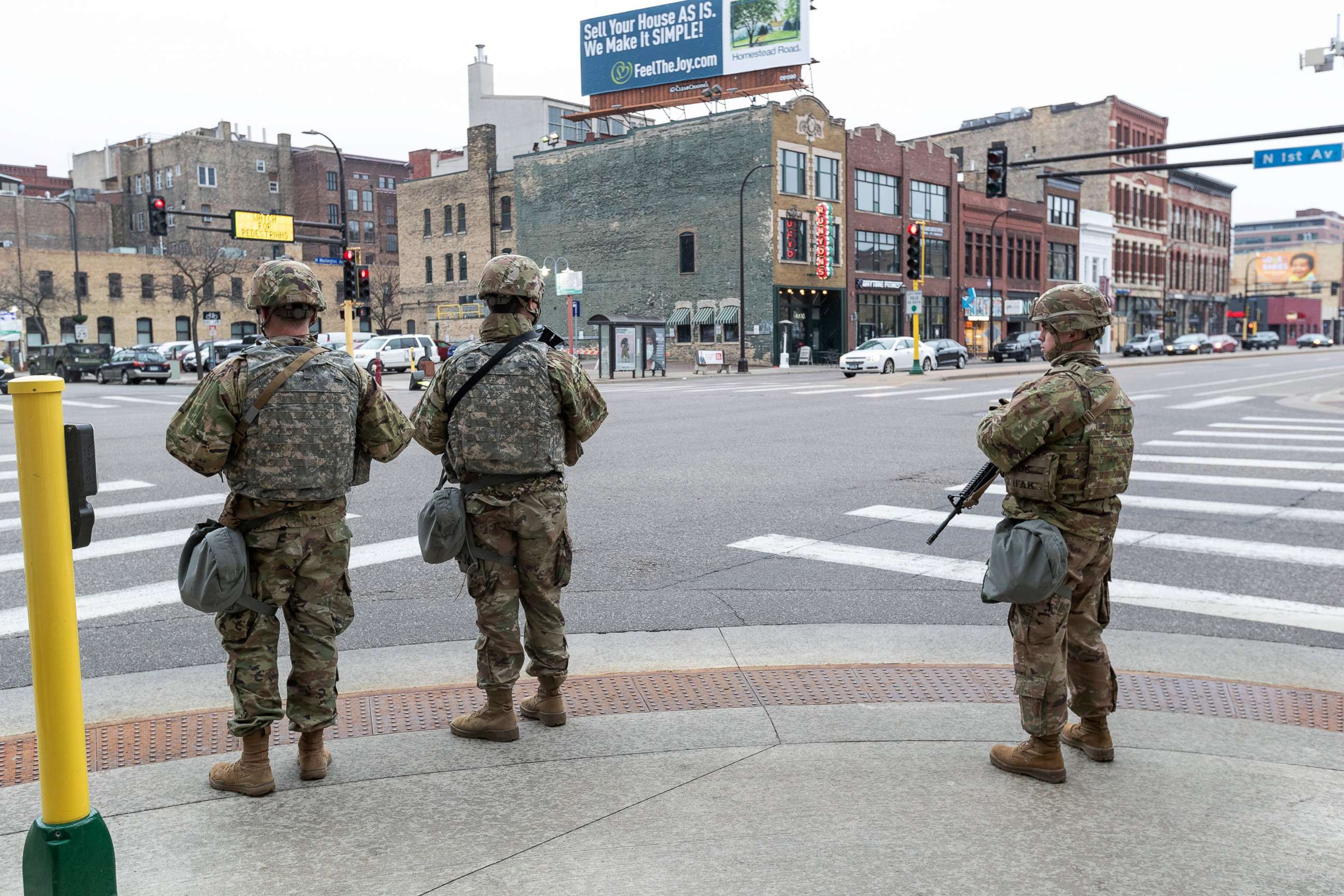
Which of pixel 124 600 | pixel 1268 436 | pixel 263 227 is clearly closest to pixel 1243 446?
pixel 1268 436

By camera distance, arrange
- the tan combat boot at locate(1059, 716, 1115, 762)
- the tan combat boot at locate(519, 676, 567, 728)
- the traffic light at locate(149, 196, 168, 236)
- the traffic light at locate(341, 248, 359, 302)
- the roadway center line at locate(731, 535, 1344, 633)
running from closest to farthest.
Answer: the tan combat boot at locate(1059, 716, 1115, 762) → the tan combat boot at locate(519, 676, 567, 728) → the roadway center line at locate(731, 535, 1344, 633) → the traffic light at locate(341, 248, 359, 302) → the traffic light at locate(149, 196, 168, 236)

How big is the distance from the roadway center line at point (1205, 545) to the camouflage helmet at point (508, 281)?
5175 mm

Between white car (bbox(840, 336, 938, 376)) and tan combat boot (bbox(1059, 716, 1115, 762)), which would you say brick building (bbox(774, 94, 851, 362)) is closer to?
white car (bbox(840, 336, 938, 376))

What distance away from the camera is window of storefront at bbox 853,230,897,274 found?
55.3m

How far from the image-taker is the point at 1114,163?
78.8 meters

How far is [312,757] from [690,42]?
180ft

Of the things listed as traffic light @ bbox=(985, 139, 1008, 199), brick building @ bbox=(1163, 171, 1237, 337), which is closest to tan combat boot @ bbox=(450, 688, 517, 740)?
traffic light @ bbox=(985, 139, 1008, 199)

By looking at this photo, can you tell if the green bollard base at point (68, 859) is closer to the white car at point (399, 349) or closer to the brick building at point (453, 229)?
the white car at point (399, 349)

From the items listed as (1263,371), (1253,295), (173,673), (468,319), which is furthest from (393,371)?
(1253,295)

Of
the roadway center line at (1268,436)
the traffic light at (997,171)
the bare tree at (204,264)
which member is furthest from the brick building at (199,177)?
the roadway center line at (1268,436)

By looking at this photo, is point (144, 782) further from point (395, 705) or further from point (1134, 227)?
point (1134, 227)

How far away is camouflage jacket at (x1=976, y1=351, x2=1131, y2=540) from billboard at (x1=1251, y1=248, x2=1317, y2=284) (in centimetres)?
14775

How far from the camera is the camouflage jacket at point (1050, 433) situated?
13.0 ft

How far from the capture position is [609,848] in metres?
3.47
